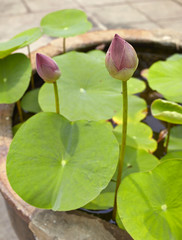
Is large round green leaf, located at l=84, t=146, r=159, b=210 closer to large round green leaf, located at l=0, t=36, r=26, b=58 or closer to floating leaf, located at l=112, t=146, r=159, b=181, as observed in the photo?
floating leaf, located at l=112, t=146, r=159, b=181

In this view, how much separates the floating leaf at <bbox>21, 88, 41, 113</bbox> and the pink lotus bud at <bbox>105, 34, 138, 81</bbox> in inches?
21.4

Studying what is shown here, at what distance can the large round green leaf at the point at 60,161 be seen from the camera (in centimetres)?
57

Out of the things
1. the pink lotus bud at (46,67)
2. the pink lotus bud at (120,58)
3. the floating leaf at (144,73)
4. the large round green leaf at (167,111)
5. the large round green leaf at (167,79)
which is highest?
the pink lotus bud at (120,58)

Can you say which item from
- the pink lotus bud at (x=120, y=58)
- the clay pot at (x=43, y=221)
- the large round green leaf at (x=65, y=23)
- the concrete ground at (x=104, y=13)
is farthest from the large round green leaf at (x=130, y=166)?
the concrete ground at (x=104, y=13)

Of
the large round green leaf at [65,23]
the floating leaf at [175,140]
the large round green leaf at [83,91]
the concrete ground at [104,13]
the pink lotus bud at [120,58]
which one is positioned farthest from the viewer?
the concrete ground at [104,13]

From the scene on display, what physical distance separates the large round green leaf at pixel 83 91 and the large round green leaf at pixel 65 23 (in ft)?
0.47

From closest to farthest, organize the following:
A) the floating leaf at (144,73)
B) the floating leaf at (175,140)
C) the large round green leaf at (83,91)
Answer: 1. the large round green leaf at (83,91)
2. the floating leaf at (175,140)
3. the floating leaf at (144,73)

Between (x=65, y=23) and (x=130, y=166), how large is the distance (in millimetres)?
589

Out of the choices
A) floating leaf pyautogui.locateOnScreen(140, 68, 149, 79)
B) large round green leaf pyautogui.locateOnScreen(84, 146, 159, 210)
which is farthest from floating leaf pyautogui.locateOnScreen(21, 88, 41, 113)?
floating leaf pyautogui.locateOnScreen(140, 68, 149, 79)

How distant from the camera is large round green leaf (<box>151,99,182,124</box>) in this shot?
630 mm

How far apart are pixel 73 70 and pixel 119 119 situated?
0.26m

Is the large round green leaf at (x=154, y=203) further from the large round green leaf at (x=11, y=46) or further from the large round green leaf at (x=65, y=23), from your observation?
the large round green leaf at (x=65, y=23)

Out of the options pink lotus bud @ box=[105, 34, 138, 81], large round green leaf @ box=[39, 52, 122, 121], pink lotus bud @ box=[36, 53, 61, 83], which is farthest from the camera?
large round green leaf @ box=[39, 52, 122, 121]

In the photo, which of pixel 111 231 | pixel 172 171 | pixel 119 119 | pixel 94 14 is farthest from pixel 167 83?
pixel 94 14
